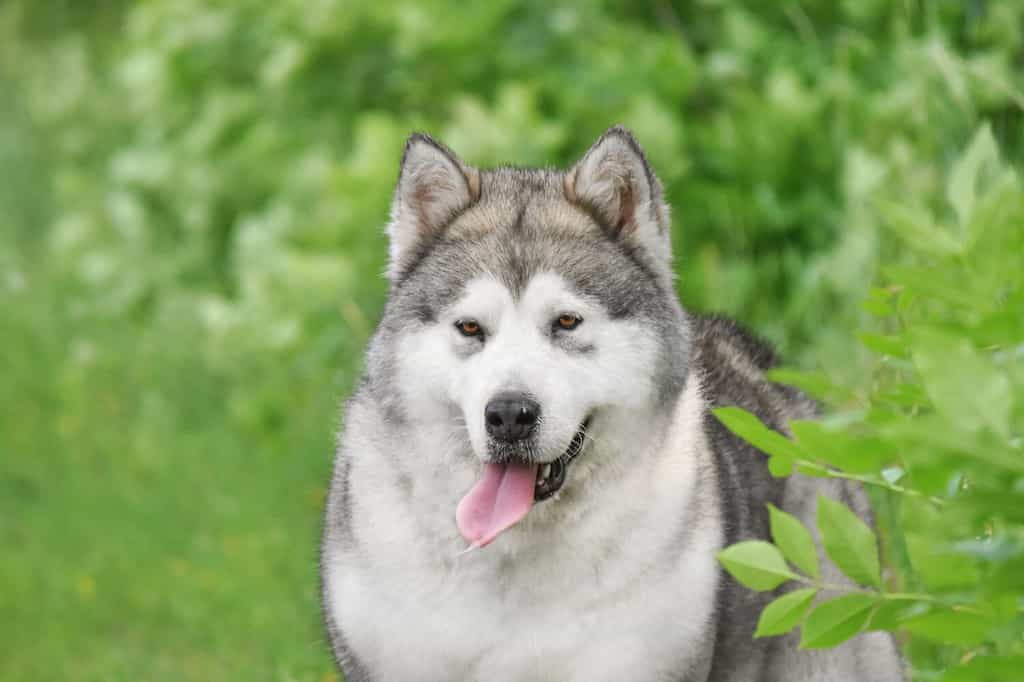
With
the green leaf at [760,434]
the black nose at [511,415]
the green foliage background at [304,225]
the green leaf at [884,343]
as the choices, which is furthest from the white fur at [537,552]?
the green foliage background at [304,225]

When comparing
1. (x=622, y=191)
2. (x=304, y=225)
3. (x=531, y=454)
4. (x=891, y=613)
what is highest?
(x=304, y=225)

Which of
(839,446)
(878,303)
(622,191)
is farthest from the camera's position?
(622,191)

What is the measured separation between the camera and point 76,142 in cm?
1114

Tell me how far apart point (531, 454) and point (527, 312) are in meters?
0.33

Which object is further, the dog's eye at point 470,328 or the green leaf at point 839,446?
the dog's eye at point 470,328

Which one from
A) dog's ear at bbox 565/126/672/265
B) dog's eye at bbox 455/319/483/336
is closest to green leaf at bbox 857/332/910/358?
dog's eye at bbox 455/319/483/336

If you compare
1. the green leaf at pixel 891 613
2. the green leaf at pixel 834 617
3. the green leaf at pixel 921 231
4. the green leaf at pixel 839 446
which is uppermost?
the green leaf at pixel 921 231

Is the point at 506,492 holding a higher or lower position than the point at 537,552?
higher

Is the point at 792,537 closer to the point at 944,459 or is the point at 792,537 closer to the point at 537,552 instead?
the point at 944,459

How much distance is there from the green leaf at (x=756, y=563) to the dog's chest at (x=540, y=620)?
127 centimetres

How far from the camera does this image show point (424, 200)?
3762mm

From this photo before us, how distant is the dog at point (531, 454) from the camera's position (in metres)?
3.39

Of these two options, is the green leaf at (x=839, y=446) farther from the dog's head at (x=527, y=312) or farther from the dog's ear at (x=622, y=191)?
the dog's ear at (x=622, y=191)

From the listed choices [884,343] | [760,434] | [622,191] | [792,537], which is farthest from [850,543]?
[622,191]
